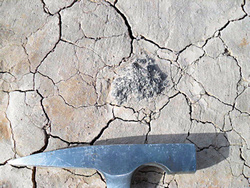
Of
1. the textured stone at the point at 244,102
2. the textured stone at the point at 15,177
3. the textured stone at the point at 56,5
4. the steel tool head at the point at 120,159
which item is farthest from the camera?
the textured stone at the point at 56,5

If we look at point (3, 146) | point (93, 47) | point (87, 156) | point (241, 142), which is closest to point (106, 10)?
point (93, 47)

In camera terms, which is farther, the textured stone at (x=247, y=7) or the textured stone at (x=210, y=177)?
the textured stone at (x=247, y=7)

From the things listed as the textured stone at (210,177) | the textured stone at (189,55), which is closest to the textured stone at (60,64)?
the textured stone at (189,55)

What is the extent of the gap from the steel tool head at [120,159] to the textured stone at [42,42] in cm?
91

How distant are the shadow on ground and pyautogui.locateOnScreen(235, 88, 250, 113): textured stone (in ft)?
1.06

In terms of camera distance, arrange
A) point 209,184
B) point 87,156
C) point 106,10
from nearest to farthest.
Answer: point 87,156
point 209,184
point 106,10

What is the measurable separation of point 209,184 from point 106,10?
2013mm

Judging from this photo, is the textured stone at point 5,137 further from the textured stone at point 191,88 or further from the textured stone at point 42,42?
the textured stone at point 191,88

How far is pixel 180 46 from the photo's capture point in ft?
8.15

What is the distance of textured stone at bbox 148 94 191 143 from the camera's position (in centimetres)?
236

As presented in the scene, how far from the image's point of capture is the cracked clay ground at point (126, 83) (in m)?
→ 2.35

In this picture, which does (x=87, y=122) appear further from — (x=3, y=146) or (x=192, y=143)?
(x=192, y=143)

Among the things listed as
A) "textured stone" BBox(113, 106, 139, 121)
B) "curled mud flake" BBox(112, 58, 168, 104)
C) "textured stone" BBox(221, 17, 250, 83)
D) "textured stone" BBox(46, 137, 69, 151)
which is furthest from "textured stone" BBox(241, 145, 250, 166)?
"textured stone" BBox(46, 137, 69, 151)

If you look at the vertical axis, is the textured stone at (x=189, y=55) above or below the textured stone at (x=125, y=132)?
above
